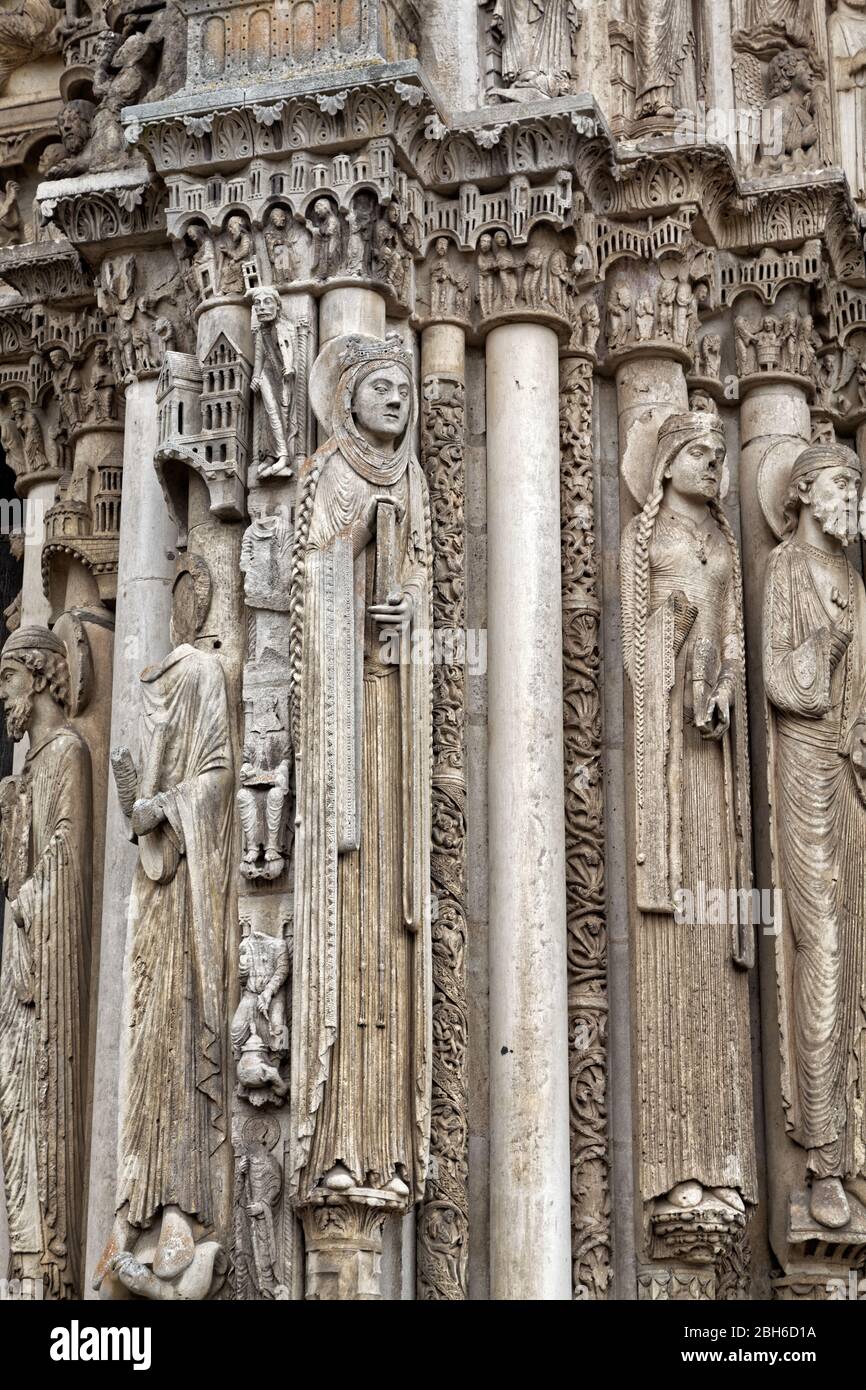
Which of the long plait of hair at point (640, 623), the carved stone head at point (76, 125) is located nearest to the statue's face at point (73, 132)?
the carved stone head at point (76, 125)

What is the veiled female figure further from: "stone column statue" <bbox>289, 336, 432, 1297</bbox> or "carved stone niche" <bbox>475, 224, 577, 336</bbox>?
"carved stone niche" <bbox>475, 224, 577, 336</bbox>

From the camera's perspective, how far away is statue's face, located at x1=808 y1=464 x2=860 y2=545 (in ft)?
37.5

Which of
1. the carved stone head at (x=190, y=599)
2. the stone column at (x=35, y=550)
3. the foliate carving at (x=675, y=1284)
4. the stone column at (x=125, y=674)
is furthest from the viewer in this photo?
the stone column at (x=35, y=550)

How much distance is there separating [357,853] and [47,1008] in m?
2.11

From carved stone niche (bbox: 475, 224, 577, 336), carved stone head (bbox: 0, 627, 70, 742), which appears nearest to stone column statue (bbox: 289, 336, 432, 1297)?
carved stone niche (bbox: 475, 224, 577, 336)

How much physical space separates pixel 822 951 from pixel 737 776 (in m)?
0.78

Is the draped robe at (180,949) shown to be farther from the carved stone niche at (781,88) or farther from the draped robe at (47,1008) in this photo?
the carved stone niche at (781,88)

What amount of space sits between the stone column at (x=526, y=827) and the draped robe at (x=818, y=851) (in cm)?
93

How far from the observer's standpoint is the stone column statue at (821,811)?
10992mm

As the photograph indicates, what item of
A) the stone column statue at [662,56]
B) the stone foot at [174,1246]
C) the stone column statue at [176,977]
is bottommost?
the stone foot at [174,1246]

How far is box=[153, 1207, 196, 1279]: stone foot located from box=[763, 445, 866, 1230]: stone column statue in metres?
2.44

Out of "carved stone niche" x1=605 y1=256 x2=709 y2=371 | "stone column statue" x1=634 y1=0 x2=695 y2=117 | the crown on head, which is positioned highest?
"stone column statue" x1=634 y1=0 x2=695 y2=117

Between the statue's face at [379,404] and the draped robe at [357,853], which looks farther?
the statue's face at [379,404]
